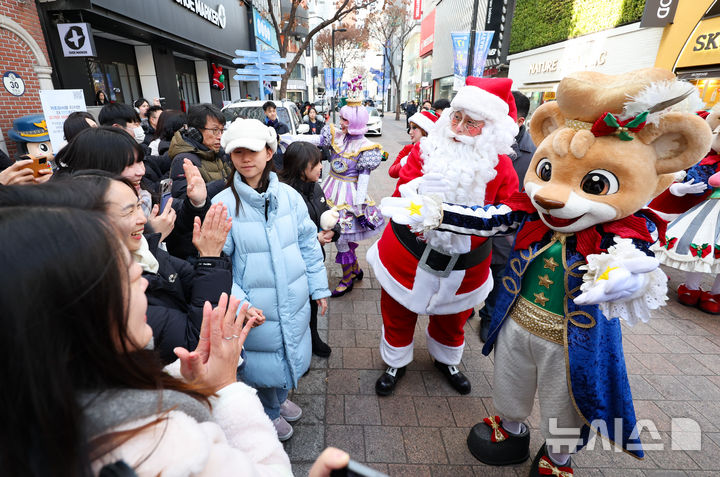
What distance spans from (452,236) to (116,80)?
40.0ft

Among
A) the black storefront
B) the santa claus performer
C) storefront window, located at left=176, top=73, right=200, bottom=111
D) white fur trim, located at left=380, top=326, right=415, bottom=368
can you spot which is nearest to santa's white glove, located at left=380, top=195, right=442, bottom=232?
the santa claus performer

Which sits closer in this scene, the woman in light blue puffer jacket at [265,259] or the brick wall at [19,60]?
the woman in light blue puffer jacket at [265,259]

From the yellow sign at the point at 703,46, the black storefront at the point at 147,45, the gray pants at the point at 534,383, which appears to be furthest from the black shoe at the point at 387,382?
the yellow sign at the point at 703,46

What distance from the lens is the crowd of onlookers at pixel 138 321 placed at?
24.9 inches

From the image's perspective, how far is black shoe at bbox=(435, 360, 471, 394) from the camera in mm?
2875

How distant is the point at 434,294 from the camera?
254cm

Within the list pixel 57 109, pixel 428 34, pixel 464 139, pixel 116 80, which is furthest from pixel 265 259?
pixel 428 34

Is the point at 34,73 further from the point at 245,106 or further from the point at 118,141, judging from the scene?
the point at 118,141

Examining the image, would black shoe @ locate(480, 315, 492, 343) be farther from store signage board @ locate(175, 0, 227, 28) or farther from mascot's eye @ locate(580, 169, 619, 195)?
store signage board @ locate(175, 0, 227, 28)

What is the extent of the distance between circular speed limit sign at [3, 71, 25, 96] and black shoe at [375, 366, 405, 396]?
8131 mm

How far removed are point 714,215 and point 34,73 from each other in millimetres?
10811

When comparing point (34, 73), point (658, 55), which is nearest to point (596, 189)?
point (34, 73)

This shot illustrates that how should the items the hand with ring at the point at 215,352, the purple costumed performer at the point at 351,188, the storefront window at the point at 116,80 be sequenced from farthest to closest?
1. the storefront window at the point at 116,80
2. the purple costumed performer at the point at 351,188
3. the hand with ring at the point at 215,352

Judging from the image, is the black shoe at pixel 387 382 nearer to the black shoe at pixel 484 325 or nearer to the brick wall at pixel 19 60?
the black shoe at pixel 484 325
